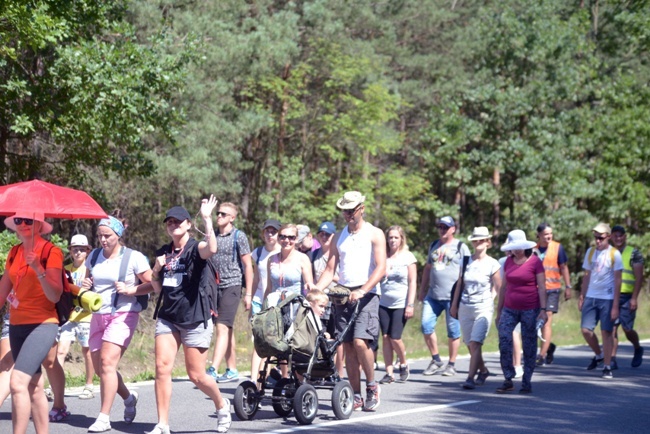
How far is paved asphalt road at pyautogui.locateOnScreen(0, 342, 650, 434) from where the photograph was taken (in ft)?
30.7

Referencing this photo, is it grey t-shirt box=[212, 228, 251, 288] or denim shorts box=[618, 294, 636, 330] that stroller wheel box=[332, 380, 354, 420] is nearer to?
grey t-shirt box=[212, 228, 251, 288]

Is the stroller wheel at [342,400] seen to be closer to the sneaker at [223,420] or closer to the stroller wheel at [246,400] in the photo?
the stroller wheel at [246,400]

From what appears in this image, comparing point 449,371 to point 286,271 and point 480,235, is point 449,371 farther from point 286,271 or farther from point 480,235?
point 286,271

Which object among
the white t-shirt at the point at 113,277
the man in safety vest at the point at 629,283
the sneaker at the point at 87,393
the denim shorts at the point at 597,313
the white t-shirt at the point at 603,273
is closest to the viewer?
the white t-shirt at the point at 113,277

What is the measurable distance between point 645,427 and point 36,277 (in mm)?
5764

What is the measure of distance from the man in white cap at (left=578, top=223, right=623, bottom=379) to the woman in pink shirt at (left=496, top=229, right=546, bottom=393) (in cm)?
220

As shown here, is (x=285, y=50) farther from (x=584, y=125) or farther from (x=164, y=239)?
(x=584, y=125)

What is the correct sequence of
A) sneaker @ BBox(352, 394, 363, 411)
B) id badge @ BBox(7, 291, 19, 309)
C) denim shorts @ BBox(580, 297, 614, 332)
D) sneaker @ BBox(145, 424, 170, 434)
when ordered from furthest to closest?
denim shorts @ BBox(580, 297, 614, 332) → sneaker @ BBox(352, 394, 363, 411) → sneaker @ BBox(145, 424, 170, 434) → id badge @ BBox(7, 291, 19, 309)

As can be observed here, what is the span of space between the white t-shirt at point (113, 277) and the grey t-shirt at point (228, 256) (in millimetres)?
2924

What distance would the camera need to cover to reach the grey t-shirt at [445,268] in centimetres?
1371

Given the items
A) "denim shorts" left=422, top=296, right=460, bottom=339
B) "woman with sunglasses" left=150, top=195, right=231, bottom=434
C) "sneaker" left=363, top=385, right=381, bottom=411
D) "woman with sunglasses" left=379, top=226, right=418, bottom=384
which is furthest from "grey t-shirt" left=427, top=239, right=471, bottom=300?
"woman with sunglasses" left=150, top=195, right=231, bottom=434

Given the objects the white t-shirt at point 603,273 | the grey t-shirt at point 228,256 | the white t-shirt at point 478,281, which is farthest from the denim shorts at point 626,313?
the grey t-shirt at point 228,256

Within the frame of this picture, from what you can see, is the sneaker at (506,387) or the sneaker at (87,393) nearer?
the sneaker at (87,393)

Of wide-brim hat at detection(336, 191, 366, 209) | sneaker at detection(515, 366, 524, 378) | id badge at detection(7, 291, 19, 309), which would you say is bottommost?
sneaker at detection(515, 366, 524, 378)
